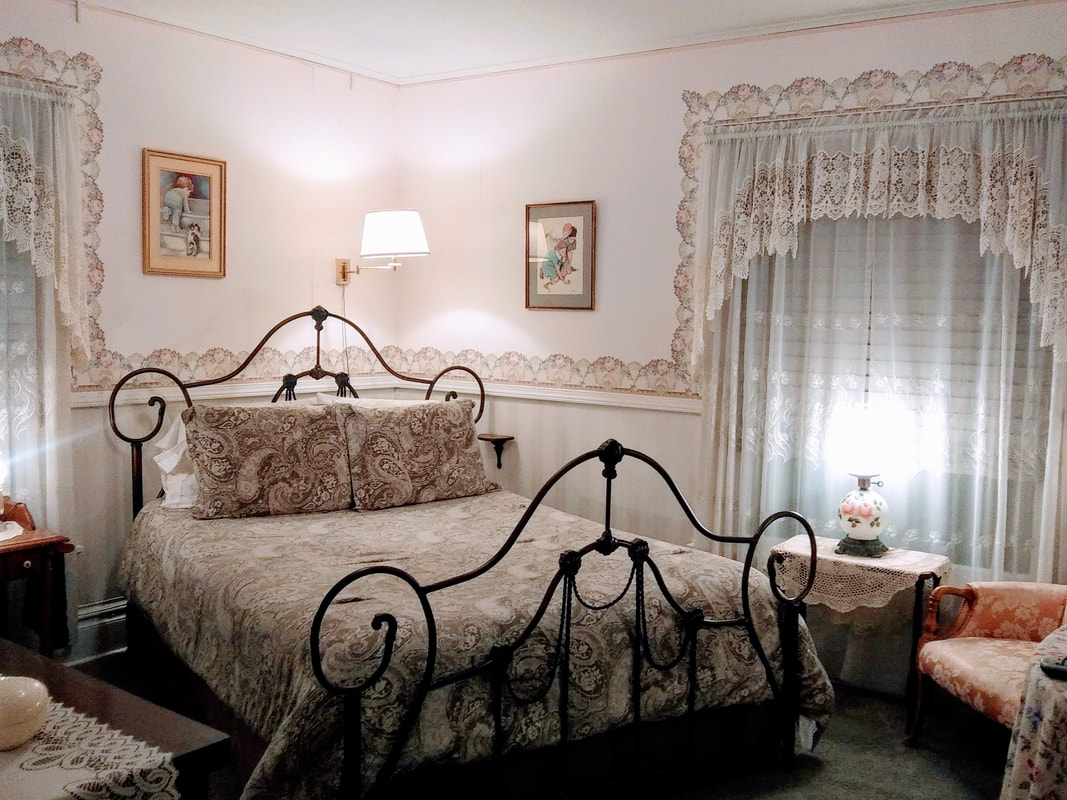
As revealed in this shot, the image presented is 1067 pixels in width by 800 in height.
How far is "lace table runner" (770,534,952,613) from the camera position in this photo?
3482 millimetres

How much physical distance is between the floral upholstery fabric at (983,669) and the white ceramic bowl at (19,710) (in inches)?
100

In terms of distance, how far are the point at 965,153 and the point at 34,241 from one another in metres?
3.42

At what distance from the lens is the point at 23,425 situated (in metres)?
3.60

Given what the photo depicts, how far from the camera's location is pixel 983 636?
130 inches

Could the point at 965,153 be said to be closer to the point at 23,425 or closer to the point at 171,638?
the point at 171,638

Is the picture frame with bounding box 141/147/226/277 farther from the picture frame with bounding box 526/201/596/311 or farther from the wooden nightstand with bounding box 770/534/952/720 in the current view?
the wooden nightstand with bounding box 770/534/952/720

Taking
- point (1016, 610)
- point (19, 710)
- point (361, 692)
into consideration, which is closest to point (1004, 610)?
point (1016, 610)

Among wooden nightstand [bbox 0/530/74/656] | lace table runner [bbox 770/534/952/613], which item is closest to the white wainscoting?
wooden nightstand [bbox 0/530/74/656]

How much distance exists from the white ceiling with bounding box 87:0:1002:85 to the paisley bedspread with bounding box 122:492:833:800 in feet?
6.62

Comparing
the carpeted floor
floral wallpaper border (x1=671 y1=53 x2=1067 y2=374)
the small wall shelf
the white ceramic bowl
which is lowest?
the carpeted floor

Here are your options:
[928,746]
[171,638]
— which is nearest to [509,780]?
[171,638]

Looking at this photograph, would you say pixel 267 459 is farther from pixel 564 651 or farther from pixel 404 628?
pixel 564 651

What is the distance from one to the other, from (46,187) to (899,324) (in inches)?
129

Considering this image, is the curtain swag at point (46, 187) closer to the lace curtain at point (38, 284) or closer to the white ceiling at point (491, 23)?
the lace curtain at point (38, 284)
